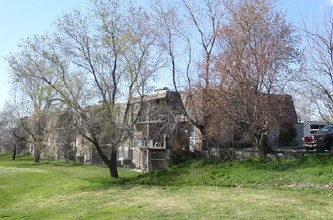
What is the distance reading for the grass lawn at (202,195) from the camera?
39.6ft

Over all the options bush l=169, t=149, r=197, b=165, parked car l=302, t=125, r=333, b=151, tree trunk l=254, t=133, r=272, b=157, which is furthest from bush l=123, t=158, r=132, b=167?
tree trunk l=254, t=133, r=272, b=157

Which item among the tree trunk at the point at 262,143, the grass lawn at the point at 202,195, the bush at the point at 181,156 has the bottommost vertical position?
the grass lawn at the point at 202,195

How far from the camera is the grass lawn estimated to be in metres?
12.1

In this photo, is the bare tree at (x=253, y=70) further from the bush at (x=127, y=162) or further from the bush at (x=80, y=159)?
the bush at (x=80, y=159)

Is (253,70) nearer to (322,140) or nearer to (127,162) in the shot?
(322,140)

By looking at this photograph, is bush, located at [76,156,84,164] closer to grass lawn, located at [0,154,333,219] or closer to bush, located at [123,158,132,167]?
bush, located at [123,158,132,167]

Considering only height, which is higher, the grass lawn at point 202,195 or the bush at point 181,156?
the bush at point 181,156

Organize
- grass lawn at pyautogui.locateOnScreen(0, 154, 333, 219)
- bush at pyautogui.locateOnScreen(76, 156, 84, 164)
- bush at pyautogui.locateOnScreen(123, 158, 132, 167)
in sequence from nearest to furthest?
grass lawn at pyautogui.locateOnScreen(0, 154, 333, 219), bush at pyautogui.locateOnScreen(123, 158, 132, 167), bush at pyautogui.locateOnScreen(76, 156, 84, 164)

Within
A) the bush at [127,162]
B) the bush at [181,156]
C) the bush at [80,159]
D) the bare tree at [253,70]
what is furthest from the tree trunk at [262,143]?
the bush at [80,159]

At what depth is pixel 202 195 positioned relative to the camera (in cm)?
1566

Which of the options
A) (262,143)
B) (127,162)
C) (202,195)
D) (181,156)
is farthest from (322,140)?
(127,162)

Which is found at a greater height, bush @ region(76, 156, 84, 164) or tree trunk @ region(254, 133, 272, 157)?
tree trunk @ region(254, 133, 272, 157)

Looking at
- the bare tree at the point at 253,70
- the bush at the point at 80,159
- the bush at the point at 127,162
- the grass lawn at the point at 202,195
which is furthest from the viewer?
the bush at the point at 80,159

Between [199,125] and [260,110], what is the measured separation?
571 cm
